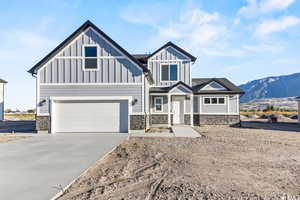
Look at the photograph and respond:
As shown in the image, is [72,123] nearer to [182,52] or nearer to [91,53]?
[91,53]

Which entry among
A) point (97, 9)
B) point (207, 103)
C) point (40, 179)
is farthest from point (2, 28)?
point (207, 103)

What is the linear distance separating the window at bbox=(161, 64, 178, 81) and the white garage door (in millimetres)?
5914

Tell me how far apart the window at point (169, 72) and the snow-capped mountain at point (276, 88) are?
158208 mm

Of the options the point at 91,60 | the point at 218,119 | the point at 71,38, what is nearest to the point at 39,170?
the point at 91,60

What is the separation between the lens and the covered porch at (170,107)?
1630 centimetres

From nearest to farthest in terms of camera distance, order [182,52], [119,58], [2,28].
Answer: [2,28] → [119,58] → [182,52]

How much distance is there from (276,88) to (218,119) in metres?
176

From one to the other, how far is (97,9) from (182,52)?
8913 millimetres

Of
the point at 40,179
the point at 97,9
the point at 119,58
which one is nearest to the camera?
the point at 40,179

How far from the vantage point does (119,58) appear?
42.5ft

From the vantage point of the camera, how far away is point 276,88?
16325 centimetres

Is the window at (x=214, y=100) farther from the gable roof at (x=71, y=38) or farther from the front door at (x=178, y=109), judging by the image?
the gable roof at (x=71, y=38)

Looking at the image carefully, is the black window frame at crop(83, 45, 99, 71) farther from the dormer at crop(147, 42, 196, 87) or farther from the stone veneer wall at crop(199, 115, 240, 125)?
the stone veneer wall at crop(199, 115, 240, 125)

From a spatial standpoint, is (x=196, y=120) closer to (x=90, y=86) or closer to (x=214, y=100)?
(x=214, y=100)
